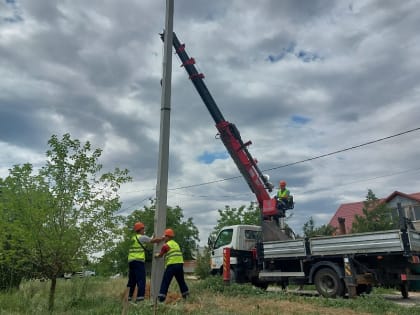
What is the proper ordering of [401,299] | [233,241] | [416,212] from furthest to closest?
[416,212] → [233,241] → [401,299]

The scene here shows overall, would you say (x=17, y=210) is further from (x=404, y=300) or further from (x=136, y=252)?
(x=404, y=300)

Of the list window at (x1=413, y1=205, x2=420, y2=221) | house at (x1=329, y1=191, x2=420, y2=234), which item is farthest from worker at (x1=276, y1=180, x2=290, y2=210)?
window at (x1=413, y1=205, x2=420, y2=221)

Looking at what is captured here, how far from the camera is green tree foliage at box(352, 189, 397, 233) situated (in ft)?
66.0

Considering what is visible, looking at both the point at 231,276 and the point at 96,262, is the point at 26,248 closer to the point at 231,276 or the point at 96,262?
the point at 96,262

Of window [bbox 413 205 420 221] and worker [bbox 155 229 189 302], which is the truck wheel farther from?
window [bbox 413 205 420 221]

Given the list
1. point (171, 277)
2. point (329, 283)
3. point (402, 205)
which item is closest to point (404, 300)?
point (329, 283)

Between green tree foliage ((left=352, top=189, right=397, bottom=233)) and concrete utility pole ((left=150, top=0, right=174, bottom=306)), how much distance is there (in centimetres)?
1433

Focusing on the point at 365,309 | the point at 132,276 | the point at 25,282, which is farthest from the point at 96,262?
the point at 365,309

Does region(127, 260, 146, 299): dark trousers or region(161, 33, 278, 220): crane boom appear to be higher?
region(161, 33, 278, 220): crane boom

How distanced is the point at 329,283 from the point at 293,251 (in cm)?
138

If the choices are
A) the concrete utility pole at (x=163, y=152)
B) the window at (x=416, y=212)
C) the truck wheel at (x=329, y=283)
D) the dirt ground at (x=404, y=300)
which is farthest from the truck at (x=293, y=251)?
the window at (x=416, y=212)

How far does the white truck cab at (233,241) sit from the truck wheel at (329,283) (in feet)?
9.24

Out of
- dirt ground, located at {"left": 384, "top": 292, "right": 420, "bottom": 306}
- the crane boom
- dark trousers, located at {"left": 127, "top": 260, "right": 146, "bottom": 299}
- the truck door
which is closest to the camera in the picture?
dark trousers, located at {"left": 127, "top": 260, "right": 146, "bottom": 299}

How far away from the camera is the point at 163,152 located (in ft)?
31.2
